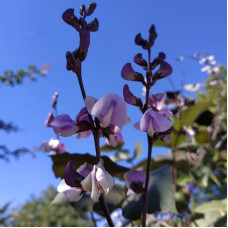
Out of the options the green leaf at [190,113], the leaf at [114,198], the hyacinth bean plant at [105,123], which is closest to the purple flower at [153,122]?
the hyacinth bean plant at [105,123]

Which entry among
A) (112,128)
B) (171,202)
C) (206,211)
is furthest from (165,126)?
(206,211)

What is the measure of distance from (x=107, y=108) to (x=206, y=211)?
805mm

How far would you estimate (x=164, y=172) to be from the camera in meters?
0.61

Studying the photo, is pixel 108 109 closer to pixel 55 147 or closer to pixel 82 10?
pixel 82 10

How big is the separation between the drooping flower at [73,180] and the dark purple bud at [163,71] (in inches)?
6.1

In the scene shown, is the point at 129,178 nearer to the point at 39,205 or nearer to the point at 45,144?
the point at 45,144

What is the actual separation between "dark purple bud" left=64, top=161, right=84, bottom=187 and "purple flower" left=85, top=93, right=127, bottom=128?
0.06m

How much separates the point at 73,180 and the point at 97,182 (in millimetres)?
40

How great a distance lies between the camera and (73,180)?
0.35 meters

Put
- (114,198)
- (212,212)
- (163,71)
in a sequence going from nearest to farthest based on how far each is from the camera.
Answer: (163,71), (114,198), (212,212)

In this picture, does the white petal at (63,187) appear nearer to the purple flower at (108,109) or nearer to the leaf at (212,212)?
the purple flower at (108,109)

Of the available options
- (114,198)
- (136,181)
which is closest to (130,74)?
(136,181)

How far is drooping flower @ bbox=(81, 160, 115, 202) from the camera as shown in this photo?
0.32m

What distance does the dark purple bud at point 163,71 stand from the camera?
0.42 metres
